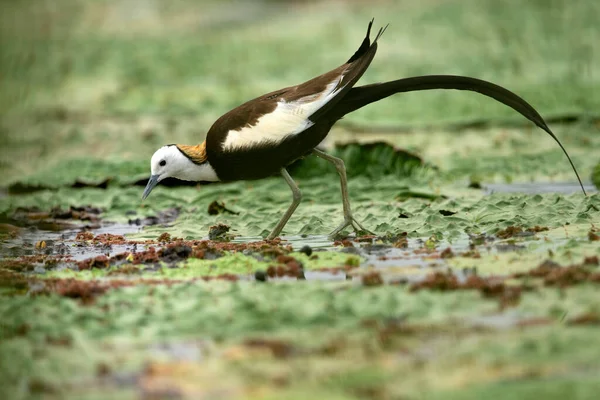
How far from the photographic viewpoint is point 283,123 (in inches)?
301

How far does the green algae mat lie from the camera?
4531 millimetres

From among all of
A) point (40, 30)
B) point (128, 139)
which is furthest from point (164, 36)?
point (128, 139)

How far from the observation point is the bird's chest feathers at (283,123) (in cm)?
763

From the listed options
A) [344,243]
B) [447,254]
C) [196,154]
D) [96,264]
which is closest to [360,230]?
[344,243]

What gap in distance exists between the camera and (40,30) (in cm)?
1861

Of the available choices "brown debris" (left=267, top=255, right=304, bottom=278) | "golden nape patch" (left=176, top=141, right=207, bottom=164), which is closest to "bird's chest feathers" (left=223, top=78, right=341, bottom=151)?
"golden nape patch" (left=176, top=141, right=207, bottom=164)

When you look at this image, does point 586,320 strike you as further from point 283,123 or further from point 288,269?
point 283,123

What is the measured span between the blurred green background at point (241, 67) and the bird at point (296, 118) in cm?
318

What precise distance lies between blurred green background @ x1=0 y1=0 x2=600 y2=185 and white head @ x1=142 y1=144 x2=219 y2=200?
4.00 meters

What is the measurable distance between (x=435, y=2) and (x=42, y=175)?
13.3 metres

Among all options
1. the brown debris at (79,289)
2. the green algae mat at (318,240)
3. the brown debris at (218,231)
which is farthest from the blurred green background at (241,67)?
the brown debris at (79,289)

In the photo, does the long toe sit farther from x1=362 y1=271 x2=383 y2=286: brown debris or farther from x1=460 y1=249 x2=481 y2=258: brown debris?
x1=362 y1=271 x2=383 y2=286: brown debris

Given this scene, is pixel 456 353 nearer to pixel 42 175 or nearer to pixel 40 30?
pixel 42 175

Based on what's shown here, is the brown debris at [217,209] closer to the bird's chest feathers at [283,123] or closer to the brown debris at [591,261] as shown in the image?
the bird's chest feathers at [283,123]
